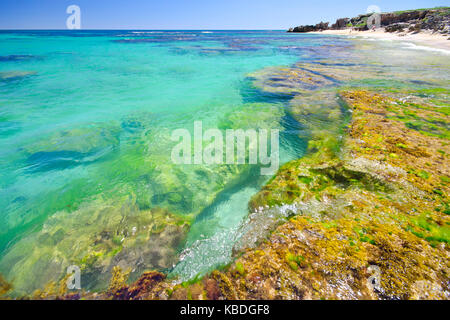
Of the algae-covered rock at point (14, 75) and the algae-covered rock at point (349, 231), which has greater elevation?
the algae-covered rock at point (14, 75)

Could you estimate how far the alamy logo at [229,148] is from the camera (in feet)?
18.8

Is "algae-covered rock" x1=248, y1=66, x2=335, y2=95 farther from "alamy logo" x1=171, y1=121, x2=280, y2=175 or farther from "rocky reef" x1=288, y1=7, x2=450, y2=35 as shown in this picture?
"rocky reef" x1=288, y1=7, x2=450, y2=35

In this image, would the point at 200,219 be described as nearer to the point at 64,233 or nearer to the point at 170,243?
the point at 170,243

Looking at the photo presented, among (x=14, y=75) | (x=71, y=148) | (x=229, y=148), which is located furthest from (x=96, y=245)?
(x=14, y=75)

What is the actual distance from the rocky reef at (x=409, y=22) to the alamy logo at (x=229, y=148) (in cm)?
5035

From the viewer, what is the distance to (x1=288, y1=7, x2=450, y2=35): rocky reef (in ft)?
131

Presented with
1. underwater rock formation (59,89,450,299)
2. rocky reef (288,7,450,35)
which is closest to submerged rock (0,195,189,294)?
underwater rock formation (59,89,450,299)

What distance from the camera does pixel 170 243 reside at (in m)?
3.53

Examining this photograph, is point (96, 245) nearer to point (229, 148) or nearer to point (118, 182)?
point (118, 182)

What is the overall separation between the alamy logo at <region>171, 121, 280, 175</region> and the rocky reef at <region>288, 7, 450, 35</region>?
50.3m

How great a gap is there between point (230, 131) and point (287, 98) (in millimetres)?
4516

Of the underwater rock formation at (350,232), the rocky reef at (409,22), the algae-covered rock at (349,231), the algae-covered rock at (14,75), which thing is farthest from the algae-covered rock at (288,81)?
the rocky reef at (409,22)

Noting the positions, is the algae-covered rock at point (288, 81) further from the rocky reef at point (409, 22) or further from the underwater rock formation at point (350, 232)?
the rocky reef at point (409, 22)

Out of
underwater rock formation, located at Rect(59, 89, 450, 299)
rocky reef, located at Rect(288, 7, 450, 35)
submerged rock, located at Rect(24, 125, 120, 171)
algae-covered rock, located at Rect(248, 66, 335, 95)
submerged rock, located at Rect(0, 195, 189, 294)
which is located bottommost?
submerged rock, located at Rect(0, 195, 189, 294)
